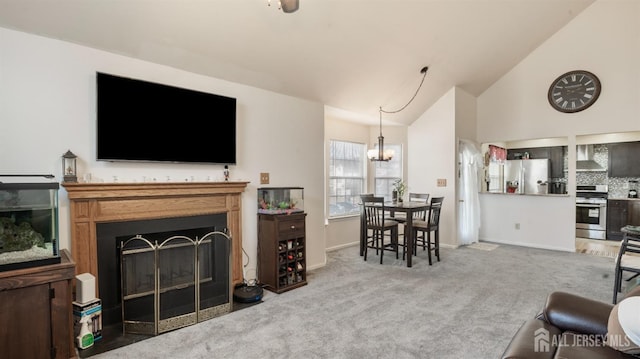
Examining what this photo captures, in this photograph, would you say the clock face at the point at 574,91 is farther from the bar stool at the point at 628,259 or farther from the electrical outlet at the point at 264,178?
the electrical outlet at the point at 264,178

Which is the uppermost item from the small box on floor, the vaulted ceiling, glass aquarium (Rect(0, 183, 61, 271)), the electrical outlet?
the vaulted ceiling

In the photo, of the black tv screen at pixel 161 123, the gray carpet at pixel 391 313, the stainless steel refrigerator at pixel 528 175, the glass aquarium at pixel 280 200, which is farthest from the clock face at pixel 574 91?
the black tv screen at pixel 161 123

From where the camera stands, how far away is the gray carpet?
2.43 m

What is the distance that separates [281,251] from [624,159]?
7.04 meters

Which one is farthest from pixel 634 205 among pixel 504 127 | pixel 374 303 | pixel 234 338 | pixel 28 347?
pixel 28 347

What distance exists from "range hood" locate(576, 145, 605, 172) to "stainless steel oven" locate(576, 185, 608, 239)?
1.25 ft

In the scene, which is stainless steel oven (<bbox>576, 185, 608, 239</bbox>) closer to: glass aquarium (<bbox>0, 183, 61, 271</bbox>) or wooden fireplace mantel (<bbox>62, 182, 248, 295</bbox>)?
wooden fireplace mantel (<bbox>62, 182, 248, 295</bbox>)

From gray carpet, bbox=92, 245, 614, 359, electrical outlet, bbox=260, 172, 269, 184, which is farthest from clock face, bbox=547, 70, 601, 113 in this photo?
electrical outlet, bbox=260, 172, 269, 184

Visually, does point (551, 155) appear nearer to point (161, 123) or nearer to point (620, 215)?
point (620, 215)

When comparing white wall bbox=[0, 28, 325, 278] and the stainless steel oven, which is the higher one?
white wall bbox=[0, 28, 325, 278]

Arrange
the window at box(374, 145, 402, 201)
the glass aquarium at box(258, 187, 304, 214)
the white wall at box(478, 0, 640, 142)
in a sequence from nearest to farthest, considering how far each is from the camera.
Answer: the glass aquarium at box(258, 187, 304, 214) < the white wall at box(478, 0, 640, 142) < the window at box(374, 145, 402, 201)

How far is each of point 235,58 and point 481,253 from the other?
483 centimetres

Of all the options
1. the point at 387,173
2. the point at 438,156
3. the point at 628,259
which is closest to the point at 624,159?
the point at 438,156

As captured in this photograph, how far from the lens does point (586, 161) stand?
693 centimetres
